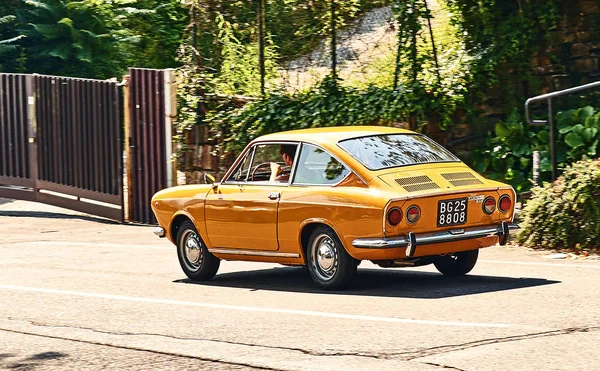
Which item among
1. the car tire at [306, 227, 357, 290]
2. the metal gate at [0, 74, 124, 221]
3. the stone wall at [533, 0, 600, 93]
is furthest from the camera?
the metal gate at [0, 74, 124, 221]

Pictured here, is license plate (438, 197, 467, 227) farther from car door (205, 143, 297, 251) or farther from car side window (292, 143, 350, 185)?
car door (205, 143, 297, 251)

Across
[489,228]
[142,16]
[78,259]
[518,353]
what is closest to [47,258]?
[78,259]

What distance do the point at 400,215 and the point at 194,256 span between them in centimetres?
309

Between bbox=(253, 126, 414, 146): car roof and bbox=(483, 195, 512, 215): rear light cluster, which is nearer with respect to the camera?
bbox=(483, 195, 512, 215): rear light cluster

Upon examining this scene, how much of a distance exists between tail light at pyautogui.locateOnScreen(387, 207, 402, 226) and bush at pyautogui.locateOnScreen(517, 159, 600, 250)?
332cm

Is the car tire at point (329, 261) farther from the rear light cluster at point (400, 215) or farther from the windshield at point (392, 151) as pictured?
the windshield at point (392, 151)

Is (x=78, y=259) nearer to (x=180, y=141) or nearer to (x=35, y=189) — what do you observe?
(x=180, y=141)

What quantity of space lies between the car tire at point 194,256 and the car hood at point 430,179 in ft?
8.33

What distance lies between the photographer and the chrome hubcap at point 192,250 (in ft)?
40.8

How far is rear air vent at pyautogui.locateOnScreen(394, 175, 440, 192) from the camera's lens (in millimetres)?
10422

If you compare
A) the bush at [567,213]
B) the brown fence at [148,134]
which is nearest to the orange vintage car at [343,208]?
the bush at [567,213]

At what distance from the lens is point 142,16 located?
1268 inches

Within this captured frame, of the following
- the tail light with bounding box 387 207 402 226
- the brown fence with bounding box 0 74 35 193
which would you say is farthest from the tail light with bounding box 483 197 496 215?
the brown fence with bounding box 0 74 35 193

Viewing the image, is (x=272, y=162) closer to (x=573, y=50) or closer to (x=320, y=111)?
(x=320, y=111)
